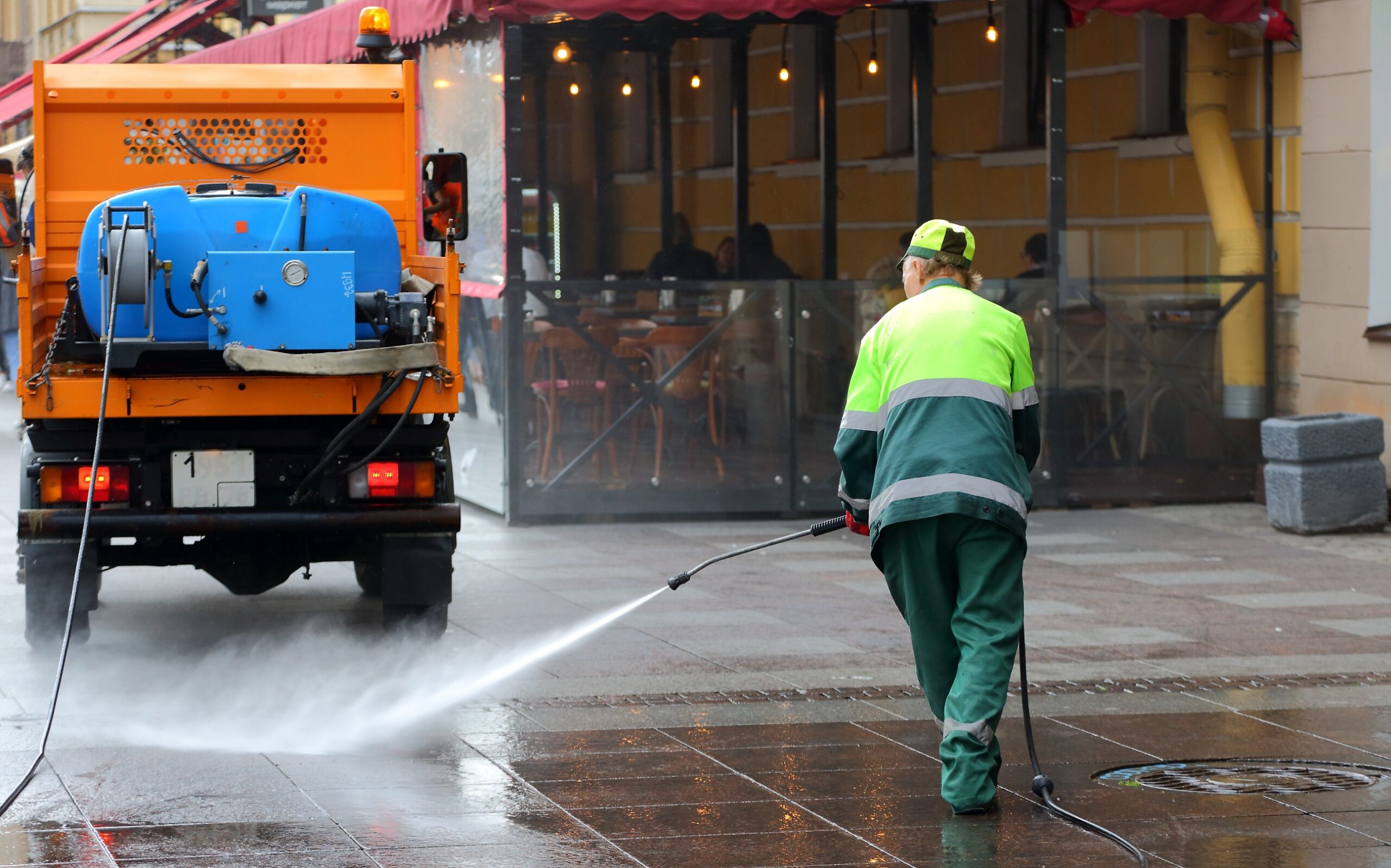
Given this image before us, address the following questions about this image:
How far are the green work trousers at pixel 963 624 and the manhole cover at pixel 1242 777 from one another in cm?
66

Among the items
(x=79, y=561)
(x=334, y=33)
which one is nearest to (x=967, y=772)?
(x=79, y=561)

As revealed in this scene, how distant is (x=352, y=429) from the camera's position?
7496 millimetres

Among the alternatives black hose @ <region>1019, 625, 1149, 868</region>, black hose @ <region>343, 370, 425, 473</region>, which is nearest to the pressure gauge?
black hose @ <region>343, 370, 425, 473</region>

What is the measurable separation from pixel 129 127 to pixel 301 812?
168 inches

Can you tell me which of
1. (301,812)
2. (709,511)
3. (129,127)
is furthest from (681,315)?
(301,812)

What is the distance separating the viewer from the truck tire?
25.4 ft

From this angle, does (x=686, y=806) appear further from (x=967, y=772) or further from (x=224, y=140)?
(x=224, y=140)

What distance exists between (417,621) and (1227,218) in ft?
25.3

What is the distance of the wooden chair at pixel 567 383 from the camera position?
1231 centimetres

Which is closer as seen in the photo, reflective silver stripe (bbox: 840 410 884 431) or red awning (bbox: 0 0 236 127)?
reflective silver stripe (bbox: 840 410 884 431)

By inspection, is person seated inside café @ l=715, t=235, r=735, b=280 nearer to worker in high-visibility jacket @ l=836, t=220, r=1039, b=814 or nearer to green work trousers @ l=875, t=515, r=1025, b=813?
worker in high-visibility jacket @ l=836, t=220, r=1039, b=814

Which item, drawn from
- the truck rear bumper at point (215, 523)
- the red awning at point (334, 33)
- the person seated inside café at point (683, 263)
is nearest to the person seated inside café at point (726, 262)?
the person seated inside café at point (683, 263)

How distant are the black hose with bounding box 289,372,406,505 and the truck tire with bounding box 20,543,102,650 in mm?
1006

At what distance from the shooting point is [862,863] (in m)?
5.02
